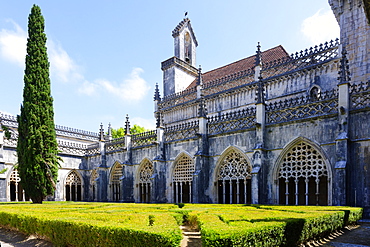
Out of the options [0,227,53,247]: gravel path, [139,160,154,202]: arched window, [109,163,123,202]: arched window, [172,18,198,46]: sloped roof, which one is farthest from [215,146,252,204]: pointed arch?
[172,18,198,46]: sloped roof

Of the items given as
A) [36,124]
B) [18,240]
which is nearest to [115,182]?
[36,124]

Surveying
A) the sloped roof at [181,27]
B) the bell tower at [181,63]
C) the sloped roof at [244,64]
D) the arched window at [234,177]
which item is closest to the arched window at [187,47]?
the bell tower at [181,63]

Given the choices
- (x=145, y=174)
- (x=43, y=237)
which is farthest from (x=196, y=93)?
(x=43, y=237)

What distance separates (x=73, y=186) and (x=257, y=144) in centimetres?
1857

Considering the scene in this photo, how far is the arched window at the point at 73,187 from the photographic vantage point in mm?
24509

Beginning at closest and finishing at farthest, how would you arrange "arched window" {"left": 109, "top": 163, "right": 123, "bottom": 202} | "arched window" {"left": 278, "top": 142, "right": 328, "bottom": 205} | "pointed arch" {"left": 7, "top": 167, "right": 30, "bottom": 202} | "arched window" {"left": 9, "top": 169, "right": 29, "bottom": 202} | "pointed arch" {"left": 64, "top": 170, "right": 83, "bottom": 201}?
"arched window" {"left": 278, "top": 142, "right": 328, "bottom": 205} → "pointed arch" {"left": 7, "top": 167, "right": 30, "bottom": 202} → "arched window" {"left": 9, "top": 169, "right": 29, "bottom": 202} → "arched window" {"left": 109, "top": 163, "right": 123, "bottom": 202} → "pointed arch" {"left": 64, "top": 170, "right": 83, "bottom": 201}

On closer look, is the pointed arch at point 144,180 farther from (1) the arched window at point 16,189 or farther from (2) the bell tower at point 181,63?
(2) the bell tower at point 181,63

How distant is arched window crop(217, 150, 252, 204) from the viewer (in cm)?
1552

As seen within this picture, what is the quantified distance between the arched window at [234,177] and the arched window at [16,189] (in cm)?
1623

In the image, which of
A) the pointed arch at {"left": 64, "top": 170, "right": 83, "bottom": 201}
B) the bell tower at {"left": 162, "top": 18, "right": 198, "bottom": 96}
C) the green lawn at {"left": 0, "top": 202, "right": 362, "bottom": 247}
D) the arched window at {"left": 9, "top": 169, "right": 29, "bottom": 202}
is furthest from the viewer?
the bell tower at {"left": 162, "top": 18, "right": 198, "bottom": 96}

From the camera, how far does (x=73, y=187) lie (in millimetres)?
24984

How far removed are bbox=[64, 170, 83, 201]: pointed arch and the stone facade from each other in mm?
92

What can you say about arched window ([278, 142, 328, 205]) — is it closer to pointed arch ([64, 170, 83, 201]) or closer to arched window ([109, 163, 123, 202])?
arched window ([109, 163, 123, 202])

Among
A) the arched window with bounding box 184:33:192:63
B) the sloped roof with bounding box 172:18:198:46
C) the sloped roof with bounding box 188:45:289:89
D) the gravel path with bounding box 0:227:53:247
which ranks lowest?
the gravel path with bounding box 0:227:53:247
